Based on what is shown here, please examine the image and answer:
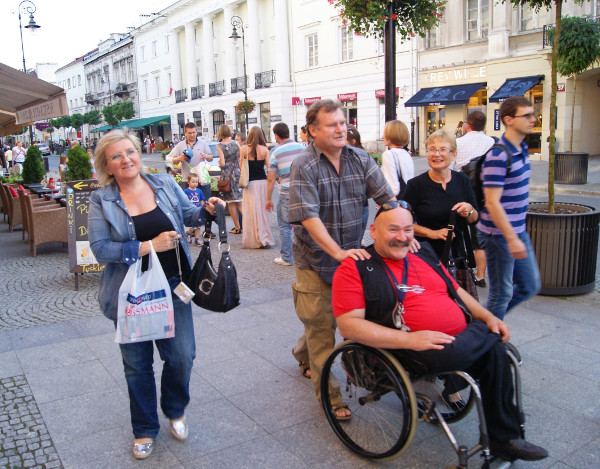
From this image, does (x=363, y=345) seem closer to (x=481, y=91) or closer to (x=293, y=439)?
(x=293, y=439)

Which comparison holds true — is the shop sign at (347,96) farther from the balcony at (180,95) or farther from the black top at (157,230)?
the black top at (157,230)

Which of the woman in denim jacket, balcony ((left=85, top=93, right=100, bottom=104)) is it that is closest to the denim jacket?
the woman in denim jacket

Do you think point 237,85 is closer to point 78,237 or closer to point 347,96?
point 347,96

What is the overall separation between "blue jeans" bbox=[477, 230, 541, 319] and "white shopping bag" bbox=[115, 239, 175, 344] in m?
2.25

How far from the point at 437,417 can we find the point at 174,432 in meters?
1.53

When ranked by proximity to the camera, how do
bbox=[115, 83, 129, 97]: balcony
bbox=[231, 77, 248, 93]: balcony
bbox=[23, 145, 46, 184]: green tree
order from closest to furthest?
bbox=[23, 145, 46, 184]: green tree < bbox=[231, 77, 248, 93]: balcony < bbox=[115, 83, 129, 97]: balcony

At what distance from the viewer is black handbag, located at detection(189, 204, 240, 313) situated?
10.5 feet

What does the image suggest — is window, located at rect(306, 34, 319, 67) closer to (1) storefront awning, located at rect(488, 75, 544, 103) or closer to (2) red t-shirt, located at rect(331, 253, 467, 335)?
(1) storefront awning, located at rect(488, 75, 544, 103)

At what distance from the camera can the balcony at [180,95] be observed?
49469mm

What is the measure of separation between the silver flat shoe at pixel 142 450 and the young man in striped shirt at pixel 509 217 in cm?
245

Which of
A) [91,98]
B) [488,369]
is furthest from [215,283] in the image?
[91,98]

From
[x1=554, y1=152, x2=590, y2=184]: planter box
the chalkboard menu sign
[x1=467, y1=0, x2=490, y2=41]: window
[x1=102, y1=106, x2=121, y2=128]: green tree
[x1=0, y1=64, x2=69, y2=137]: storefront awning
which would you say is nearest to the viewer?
the chalkboard menu sign

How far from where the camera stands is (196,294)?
3.25 meters

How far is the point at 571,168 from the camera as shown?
48.0 ft
